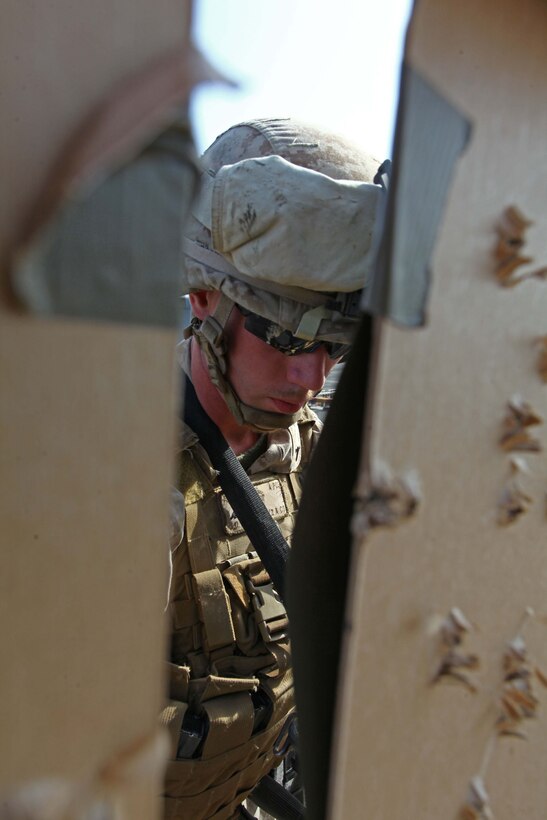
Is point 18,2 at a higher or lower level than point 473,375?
higher

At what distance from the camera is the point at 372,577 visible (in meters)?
0.41

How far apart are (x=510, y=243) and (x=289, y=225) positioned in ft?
1.77

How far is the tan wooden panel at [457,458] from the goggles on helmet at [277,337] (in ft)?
2.65

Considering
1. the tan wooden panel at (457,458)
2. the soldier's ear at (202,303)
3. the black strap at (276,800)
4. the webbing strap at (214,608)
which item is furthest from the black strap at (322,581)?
the black strap at (276,800)

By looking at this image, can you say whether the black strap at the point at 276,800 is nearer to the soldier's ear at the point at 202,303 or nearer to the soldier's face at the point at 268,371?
the soldier's face at the point at 268,371

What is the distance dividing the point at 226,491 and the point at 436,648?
932 millimetres

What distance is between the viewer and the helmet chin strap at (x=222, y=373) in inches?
53.8

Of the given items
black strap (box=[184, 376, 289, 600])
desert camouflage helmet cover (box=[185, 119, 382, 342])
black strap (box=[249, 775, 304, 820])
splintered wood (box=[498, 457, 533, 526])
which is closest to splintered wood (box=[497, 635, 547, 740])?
splintered wood (box=[498, 457, 533, 526])

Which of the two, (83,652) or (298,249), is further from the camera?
(298,249)

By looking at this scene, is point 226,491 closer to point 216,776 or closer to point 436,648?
point 216,776

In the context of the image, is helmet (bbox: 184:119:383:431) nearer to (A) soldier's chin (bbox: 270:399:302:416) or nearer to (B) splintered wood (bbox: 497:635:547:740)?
(A) soldier's chin (bbox: 270:399:302:416)

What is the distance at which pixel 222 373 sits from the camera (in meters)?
1.41

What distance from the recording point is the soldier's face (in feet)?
4.42

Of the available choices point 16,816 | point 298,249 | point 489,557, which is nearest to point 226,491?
point 298,249
